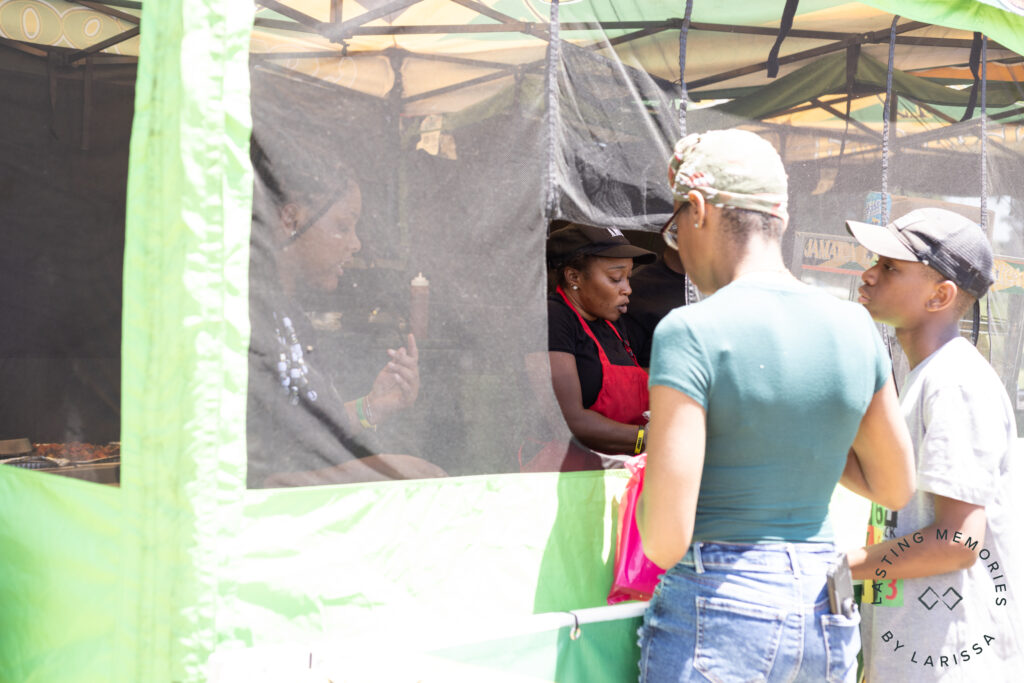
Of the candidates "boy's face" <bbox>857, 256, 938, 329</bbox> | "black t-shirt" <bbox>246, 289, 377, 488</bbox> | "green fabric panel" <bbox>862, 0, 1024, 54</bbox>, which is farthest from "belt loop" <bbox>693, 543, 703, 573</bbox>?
"green fabric panel" <bbox>862, 0, 1024, 54</bbox>

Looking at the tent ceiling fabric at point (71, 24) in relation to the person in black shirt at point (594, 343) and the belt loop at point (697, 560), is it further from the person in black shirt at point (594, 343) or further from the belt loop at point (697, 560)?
the belt loop at point (697, 560)

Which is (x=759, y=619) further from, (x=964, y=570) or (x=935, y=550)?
(x=964, y=570)

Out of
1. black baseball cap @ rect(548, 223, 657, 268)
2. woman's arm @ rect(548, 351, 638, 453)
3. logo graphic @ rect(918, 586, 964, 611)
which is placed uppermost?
black baseball cap @ rect(548, 223, 657, 268)

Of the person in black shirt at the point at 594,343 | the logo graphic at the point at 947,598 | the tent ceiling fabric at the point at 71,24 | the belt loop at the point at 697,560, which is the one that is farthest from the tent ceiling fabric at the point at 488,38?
the logo graphic at the point at 947,598

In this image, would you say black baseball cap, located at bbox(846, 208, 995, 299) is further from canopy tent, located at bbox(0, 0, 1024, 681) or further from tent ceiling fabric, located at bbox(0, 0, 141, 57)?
tent ceiling fabric, located at bbox(0, 0, 141, 57)

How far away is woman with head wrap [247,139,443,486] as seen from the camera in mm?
1981

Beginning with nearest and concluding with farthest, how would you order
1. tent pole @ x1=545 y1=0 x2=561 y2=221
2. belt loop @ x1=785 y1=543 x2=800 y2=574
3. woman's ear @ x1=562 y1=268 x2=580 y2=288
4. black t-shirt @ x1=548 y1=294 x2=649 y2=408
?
belt loop @ x1=785 y1=543 x2=800 y2=574
tent pole @ x1=545 y1=0 x2=561 y2=221
black t-shirt @ x1=548 y1=294 x2=649 y2=408
woman's ear @ x1=562 y1=268 x2=580 y2=288

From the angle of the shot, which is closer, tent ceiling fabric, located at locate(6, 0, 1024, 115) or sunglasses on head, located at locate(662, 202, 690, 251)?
sunglasses on head, located at locate(662, 202, 690, 251)

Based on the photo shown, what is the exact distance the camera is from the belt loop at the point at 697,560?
5.95 feet

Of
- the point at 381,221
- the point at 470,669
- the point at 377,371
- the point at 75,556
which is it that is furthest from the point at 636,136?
the point at 75,556

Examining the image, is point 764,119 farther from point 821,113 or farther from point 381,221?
point 381,221

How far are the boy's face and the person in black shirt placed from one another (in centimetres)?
79

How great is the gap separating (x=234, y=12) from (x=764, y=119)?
206 cm

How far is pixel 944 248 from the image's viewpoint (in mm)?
2406
